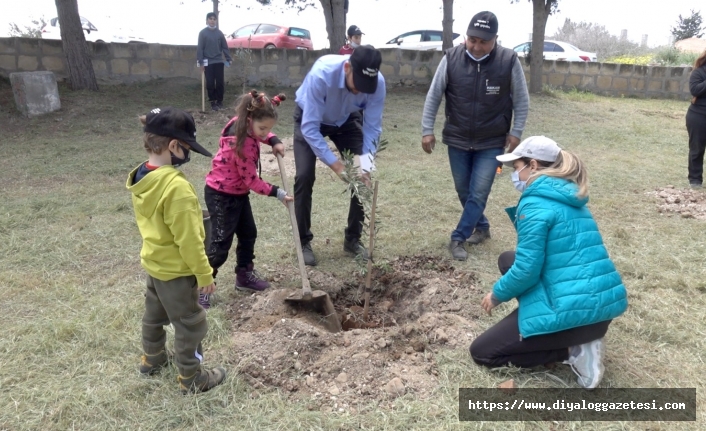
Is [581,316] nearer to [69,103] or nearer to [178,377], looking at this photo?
[178,377]

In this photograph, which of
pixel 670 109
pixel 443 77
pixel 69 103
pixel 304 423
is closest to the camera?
pixel 304 423

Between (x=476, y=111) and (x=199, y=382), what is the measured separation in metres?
2.86

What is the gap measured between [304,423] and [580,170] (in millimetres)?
1784

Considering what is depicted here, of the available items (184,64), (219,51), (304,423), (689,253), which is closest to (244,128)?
(304,423)

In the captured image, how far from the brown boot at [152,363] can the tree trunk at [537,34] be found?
41.1ft

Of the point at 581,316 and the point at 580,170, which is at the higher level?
the point at 580,170

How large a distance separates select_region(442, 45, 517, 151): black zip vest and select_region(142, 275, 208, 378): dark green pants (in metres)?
2.64

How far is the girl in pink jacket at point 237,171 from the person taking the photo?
11.0 feet

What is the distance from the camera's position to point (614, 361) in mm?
2961

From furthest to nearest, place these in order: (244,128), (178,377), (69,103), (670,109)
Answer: (670,109) → (69,103) → (244,128) → (178,377)

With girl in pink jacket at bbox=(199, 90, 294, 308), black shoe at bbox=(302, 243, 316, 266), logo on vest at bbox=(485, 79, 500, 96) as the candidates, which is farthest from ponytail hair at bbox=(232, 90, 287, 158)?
logo on vest at bbox=(485, 79, 500, 96)

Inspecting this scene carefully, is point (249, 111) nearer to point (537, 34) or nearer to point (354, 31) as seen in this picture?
point (354, 31)

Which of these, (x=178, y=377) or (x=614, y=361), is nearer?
(x=178, y=377)

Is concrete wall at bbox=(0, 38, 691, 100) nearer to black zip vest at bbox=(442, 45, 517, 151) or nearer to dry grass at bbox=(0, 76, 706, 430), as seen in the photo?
dry grass at bbox=(0, 76, 706, 430)
